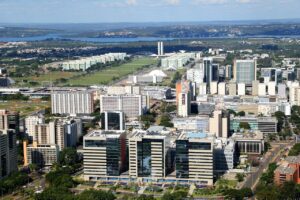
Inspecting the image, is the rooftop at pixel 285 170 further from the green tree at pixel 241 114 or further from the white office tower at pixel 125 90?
the white office tower at pixel 125 90

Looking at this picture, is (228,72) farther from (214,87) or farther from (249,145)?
(249,145)

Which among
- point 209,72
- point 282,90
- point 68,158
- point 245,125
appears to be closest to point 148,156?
point 68,158

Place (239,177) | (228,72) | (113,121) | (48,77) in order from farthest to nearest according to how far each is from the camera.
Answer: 1. (48,77)
2. (228,72)
3. (113,121)
4. (239,177)

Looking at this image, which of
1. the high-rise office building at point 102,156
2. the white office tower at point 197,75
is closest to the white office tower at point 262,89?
the white office tower at point 197,75

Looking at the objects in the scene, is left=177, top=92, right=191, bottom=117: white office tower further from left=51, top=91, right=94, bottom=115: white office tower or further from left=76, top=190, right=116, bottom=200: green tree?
left=76, top=190, right=116, bottom=200: green tree

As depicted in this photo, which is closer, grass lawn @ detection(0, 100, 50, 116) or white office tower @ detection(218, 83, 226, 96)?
grass lawn @ detection(0, 100, 50, 116)

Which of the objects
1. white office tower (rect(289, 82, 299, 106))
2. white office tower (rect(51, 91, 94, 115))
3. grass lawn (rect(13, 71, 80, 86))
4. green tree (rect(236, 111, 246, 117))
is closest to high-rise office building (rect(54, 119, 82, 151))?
white office tower (rect(51, 91, 94, 115))

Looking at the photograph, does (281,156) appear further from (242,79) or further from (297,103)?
(242,79)
